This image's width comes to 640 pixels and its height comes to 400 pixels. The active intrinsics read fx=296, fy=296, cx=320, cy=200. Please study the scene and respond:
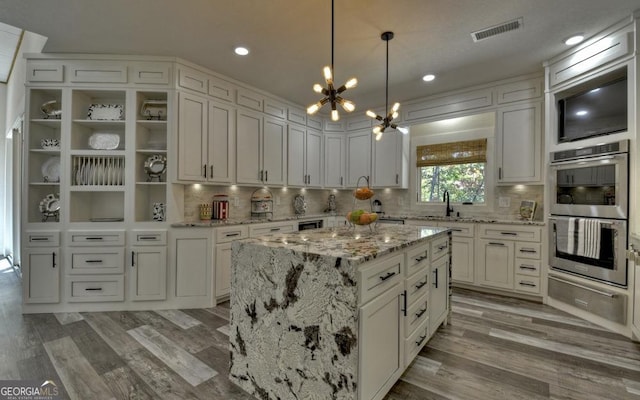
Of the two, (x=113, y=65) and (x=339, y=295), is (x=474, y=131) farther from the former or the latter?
(x=113, y=65)

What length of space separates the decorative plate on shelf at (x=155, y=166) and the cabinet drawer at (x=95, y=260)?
0.92m

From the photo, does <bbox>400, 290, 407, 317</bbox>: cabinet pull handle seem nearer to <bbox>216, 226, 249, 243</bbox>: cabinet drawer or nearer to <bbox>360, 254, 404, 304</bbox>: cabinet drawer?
<bbox>360, 254, 404, 304</bbox>: cabinet drawer

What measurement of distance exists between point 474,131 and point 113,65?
4.78m

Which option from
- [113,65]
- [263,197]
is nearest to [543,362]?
[263,197]

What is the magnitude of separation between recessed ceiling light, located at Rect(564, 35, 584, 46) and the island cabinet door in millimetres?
3090

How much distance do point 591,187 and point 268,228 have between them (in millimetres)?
3618

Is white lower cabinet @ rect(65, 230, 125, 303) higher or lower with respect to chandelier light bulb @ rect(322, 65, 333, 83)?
lower

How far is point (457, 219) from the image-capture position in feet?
13.1

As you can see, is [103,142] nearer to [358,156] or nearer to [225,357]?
[225,357]

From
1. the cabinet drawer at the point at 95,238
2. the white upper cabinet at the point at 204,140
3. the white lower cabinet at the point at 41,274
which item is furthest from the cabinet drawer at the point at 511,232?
the white lower cabinet at the point at 41,274

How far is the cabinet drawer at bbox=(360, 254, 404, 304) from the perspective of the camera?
1.50 m

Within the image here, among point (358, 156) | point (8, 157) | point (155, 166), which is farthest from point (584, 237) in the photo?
point (8, 157)

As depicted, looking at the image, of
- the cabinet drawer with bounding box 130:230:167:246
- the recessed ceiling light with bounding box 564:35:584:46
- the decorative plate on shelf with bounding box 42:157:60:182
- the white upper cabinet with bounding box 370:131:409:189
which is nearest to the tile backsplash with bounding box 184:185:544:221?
the white upper cabinet with bounding box 370:131:409:189

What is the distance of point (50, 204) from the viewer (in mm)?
3348
